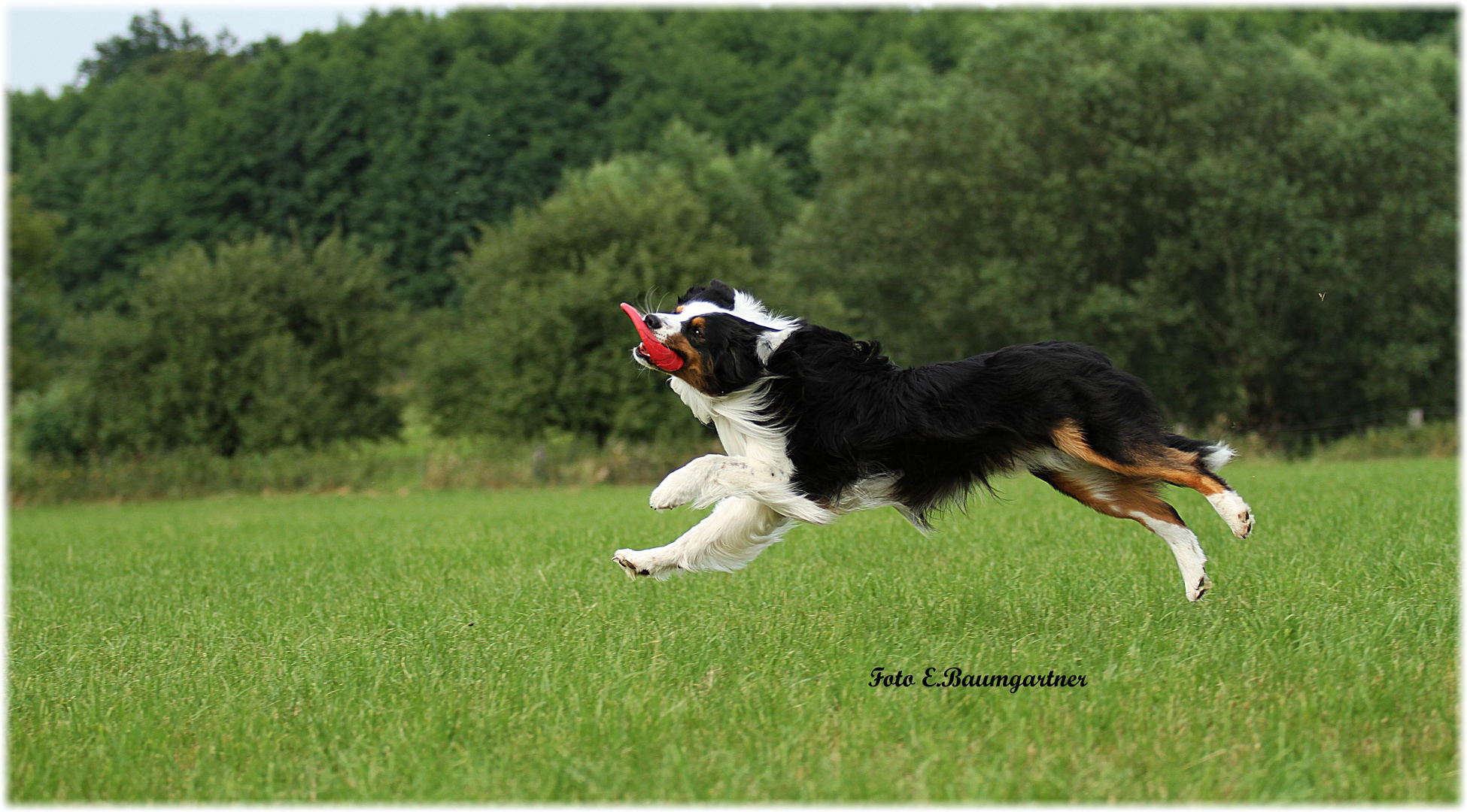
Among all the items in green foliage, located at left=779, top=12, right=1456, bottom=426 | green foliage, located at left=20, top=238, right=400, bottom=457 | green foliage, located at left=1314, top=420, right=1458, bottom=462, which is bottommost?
green foliage, located at left=20, top=238, right=400, bottom=457

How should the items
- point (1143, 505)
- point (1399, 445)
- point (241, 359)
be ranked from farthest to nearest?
point (241, 359) → point (1399, 445) → point (1143, 505)

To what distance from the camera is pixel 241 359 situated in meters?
32.9

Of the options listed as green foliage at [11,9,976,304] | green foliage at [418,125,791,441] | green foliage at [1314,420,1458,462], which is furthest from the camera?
green foliage at [11,9,976,304]

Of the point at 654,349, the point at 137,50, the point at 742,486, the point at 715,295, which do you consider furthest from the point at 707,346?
the point at 137,50

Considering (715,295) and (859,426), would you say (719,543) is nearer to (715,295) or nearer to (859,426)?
(859,426)

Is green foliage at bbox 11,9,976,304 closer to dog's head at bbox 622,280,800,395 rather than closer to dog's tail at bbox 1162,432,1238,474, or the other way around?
dog's tail at bbox 1162,432,1238,474

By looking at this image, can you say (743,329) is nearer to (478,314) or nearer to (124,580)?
(124,580)

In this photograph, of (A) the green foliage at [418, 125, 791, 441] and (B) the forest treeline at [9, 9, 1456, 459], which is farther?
(B) the forest treeline at [9, 9, 1456, 459]

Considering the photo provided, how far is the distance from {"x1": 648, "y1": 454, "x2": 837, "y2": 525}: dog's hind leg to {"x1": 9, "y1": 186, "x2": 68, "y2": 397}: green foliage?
108 ft

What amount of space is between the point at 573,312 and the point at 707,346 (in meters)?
24.7

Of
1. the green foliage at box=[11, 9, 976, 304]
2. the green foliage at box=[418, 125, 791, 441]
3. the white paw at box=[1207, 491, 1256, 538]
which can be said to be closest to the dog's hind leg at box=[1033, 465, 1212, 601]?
the white paw at box=[1207, 491, 1256, 538]

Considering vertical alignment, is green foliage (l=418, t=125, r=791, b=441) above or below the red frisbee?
below

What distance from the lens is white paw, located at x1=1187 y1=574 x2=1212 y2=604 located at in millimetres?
5352

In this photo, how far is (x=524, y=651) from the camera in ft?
17.1
